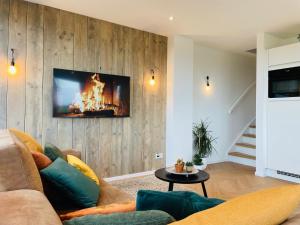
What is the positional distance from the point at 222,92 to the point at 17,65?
4228 mm

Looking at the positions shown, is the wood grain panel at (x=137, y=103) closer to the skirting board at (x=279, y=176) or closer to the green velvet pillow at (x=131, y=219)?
the skirting board at (x=279, y=176)

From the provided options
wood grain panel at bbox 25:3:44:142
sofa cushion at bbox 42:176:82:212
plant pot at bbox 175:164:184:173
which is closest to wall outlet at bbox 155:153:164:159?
plant pot at bbox 175:164:184:173

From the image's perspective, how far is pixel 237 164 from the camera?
5246 millimetres

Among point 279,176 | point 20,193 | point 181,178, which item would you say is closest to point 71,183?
point 20,193

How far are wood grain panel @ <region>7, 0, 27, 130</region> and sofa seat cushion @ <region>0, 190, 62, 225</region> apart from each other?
2367 mm

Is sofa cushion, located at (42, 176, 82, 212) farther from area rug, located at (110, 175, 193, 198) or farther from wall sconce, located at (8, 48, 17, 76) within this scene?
wall sconce, located at (8, 48, 17, 76)

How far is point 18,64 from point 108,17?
1479 millimetres

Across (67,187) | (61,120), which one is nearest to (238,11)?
(61,120)

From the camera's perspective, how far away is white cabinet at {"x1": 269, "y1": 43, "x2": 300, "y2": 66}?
3.82 metres

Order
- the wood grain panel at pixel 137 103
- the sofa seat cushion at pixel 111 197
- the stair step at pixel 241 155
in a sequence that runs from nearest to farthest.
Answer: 1. the sofa seat cushion at pixel 111 197
2. the wood grain panel at pixel 137 103
3. the stair step at pixel 241 155

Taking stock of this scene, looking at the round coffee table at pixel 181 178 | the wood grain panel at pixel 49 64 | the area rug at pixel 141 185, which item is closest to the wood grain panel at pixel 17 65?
the wood grain panel at pixel 49 64

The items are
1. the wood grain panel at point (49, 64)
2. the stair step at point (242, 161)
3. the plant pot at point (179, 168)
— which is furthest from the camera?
the stair step at point (242, 161)

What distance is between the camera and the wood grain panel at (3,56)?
3.02 metres

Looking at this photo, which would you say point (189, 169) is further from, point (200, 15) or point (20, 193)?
point (200, 15)
